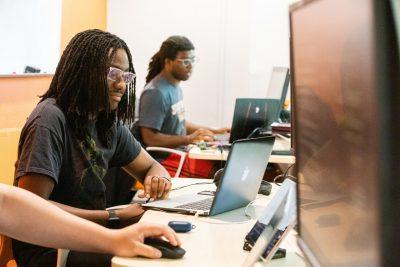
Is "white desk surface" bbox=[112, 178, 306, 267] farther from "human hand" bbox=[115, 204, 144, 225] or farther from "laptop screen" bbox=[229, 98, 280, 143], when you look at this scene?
"laptop screen" bbox=[229, 98, 280, 143]

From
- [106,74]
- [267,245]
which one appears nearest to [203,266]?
[267,245]

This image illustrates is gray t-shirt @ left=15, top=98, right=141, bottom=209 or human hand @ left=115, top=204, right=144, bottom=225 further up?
gray t-shirt @ left=15, top=98, right=141, bottom=209

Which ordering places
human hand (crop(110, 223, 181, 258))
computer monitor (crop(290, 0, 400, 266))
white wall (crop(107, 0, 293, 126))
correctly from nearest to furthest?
computer monitor (crop(290, 0, 400, 266)), human hand (crop(110, 223, 181, 258)), white wall (crop(107, 0, 293, 126))

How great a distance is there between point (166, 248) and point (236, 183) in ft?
1.79

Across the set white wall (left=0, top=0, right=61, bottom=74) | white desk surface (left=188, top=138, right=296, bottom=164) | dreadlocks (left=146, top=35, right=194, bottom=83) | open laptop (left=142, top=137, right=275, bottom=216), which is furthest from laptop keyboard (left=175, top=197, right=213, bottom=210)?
white wall (left=0, top=0, right=61, bottom=74)

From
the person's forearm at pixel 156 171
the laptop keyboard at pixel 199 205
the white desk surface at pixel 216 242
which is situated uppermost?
the person's forearm at pixel 156 171

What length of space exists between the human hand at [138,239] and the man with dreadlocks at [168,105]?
2220 millimetres

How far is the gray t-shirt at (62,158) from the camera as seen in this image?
1.89 meters

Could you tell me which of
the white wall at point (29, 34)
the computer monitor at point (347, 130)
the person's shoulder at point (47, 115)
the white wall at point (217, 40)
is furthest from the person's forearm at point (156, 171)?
the white wall at point (217, 40)

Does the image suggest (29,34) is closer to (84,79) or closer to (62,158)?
(84,79)

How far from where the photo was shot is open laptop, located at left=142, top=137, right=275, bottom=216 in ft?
6.19

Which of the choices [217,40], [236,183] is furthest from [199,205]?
[217,40]

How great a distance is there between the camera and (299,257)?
1.59 m

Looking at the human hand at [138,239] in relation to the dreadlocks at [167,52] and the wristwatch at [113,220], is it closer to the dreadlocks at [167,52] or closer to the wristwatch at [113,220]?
the wristwatch at [113,220]
